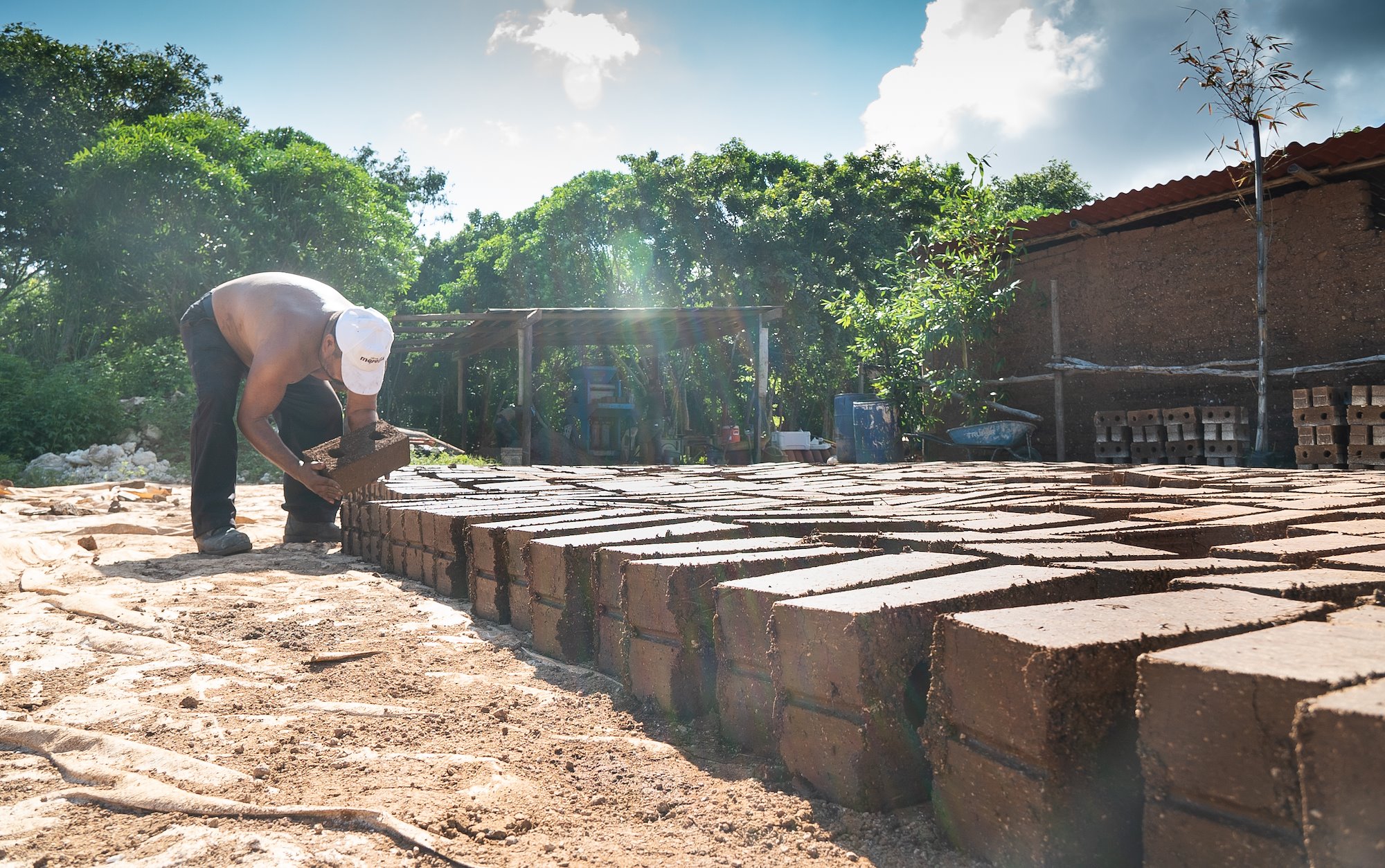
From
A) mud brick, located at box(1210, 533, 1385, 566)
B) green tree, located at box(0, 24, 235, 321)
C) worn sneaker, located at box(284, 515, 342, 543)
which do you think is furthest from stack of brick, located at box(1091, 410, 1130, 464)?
green tree, located at box(0, 24, 235, 321)

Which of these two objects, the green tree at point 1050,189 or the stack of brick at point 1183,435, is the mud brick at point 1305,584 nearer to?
the stack of brick at point 1183,435

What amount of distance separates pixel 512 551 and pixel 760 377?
31.9ft

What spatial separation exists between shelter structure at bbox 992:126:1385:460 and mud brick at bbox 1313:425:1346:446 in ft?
1.46

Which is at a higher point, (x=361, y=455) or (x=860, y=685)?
(x=361, y=455)

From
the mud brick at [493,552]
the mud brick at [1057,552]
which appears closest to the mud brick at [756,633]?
the mud brick at [1057,552]

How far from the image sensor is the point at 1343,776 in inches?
32.7

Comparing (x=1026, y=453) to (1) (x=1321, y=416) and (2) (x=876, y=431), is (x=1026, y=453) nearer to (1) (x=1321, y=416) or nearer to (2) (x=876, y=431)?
(2) (x=876, y=431)

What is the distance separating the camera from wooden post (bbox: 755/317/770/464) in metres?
12.0

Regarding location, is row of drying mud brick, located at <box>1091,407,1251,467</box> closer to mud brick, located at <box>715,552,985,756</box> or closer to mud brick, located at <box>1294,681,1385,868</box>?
mud brick, located at <box>715,552,985,756</box>

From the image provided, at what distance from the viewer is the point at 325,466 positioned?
150 inches

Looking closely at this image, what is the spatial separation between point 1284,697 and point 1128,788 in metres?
0.32

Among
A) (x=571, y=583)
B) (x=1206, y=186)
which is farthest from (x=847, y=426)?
(x=571, y=583)

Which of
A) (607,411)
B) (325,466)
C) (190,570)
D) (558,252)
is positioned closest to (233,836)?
(325,466)

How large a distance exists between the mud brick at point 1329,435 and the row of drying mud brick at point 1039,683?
567 centimetres
